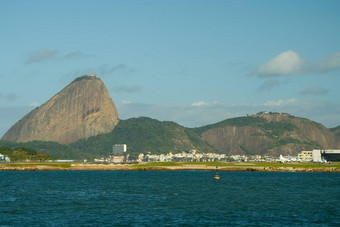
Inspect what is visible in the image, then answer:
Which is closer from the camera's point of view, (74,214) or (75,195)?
(74,214)

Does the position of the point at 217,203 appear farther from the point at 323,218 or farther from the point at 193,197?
the point at 323,218

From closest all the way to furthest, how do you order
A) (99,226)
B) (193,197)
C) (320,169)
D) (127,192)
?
1. (99,226)
2. (193,197)
3. (127,192)
4. (320,169)

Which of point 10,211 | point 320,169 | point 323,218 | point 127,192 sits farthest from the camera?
point 320,169

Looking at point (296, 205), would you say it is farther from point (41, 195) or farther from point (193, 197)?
point (41, 195)

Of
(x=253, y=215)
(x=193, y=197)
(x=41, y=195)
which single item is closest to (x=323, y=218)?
(x=253, y=215)

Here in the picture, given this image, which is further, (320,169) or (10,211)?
(320,169)

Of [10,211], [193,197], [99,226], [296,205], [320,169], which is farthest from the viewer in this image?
[320,169]

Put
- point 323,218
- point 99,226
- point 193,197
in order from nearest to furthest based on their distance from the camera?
1. point 99,226
2. point 323,218
3. point 193,197

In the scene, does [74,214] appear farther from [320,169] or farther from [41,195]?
[320,169]

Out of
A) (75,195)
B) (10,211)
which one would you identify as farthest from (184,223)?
(75,195)
